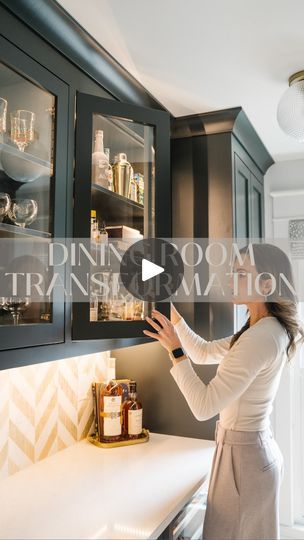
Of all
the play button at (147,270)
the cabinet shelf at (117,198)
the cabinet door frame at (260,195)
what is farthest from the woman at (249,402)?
the cabinet door frame at (260,195)

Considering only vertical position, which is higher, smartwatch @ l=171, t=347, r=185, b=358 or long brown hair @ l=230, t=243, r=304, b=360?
long brown hair @ l=230, t=243, r=304, b=360

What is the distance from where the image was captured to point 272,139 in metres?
2.50

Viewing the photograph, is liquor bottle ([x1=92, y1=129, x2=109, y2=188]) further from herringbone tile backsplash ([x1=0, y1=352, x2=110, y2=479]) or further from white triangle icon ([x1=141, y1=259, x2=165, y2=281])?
herringbone tile backsplash ([x1=0, y1=352, x2=110, y2=479])

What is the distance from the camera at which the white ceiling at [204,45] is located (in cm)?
139

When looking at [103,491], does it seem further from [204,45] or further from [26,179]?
[204,45]

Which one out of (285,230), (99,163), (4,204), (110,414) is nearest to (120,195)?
(99,163)

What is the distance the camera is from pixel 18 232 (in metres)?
1.29

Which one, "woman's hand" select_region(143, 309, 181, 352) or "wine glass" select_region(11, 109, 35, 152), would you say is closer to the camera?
"wine glass" select_region(11, 109, 35, 152)

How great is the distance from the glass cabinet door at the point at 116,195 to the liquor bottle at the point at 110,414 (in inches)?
20.3

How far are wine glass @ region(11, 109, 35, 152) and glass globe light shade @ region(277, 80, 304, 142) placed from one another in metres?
0.98

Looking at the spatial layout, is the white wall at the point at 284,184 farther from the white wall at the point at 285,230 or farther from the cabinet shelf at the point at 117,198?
the cabinet shelf at the point at 117,198

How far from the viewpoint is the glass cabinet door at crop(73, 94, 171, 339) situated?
1.50 m

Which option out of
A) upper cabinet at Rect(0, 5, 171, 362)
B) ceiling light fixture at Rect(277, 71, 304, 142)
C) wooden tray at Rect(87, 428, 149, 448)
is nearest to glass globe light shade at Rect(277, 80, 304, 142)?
ceiling light fixture at Rect(277, 71, 304, 142)

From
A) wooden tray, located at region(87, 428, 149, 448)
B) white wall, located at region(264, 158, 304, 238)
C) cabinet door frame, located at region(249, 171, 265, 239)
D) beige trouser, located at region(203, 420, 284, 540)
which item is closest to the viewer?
beige trouser, located at region(203, 420, 284, 540)
